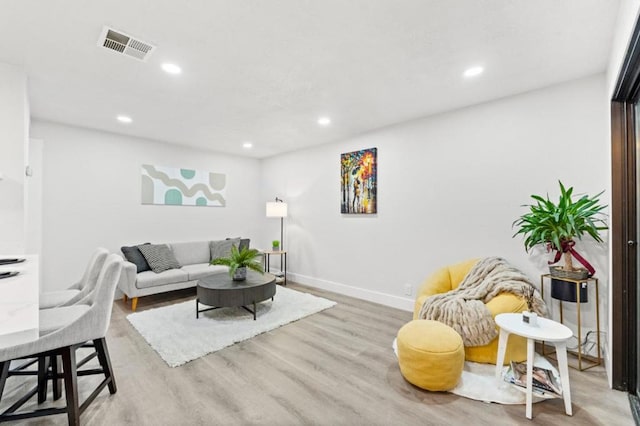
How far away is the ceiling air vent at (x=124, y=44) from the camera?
6.82 ft

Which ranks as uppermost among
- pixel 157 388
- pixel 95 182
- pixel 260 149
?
pixel 260 149

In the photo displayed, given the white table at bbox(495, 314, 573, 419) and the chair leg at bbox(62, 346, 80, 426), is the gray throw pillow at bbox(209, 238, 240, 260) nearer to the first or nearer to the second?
the chair leg at bbox(62, 346, 80, 426)

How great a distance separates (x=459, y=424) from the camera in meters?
1.80

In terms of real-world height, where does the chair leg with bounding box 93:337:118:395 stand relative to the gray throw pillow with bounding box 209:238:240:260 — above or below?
below

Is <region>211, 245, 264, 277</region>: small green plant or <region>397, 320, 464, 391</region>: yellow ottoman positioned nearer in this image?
<region>397, 320, 464, 391</region>: yellow ottoman

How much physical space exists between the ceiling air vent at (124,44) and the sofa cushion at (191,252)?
3281mm

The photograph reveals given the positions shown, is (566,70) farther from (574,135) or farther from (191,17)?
(191,17)

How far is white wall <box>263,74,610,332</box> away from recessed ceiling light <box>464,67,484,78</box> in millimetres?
770

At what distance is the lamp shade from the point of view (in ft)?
17.7

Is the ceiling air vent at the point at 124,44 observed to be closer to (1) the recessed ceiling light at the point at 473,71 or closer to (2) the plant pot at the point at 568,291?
(1) the recessed ceiling light at the point at 473,71

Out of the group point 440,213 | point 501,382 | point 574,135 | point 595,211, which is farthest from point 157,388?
point 574,135

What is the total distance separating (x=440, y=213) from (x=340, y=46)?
231cm

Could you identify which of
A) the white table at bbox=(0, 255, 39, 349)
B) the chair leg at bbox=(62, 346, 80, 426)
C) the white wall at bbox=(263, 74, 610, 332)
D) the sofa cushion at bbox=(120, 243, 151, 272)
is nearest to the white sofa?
the sofa cushion at bbox=(120, 243, 151, 272)

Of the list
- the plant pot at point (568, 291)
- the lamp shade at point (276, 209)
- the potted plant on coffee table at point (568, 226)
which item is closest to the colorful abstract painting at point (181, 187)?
the lamp shade at point (276, 209)
